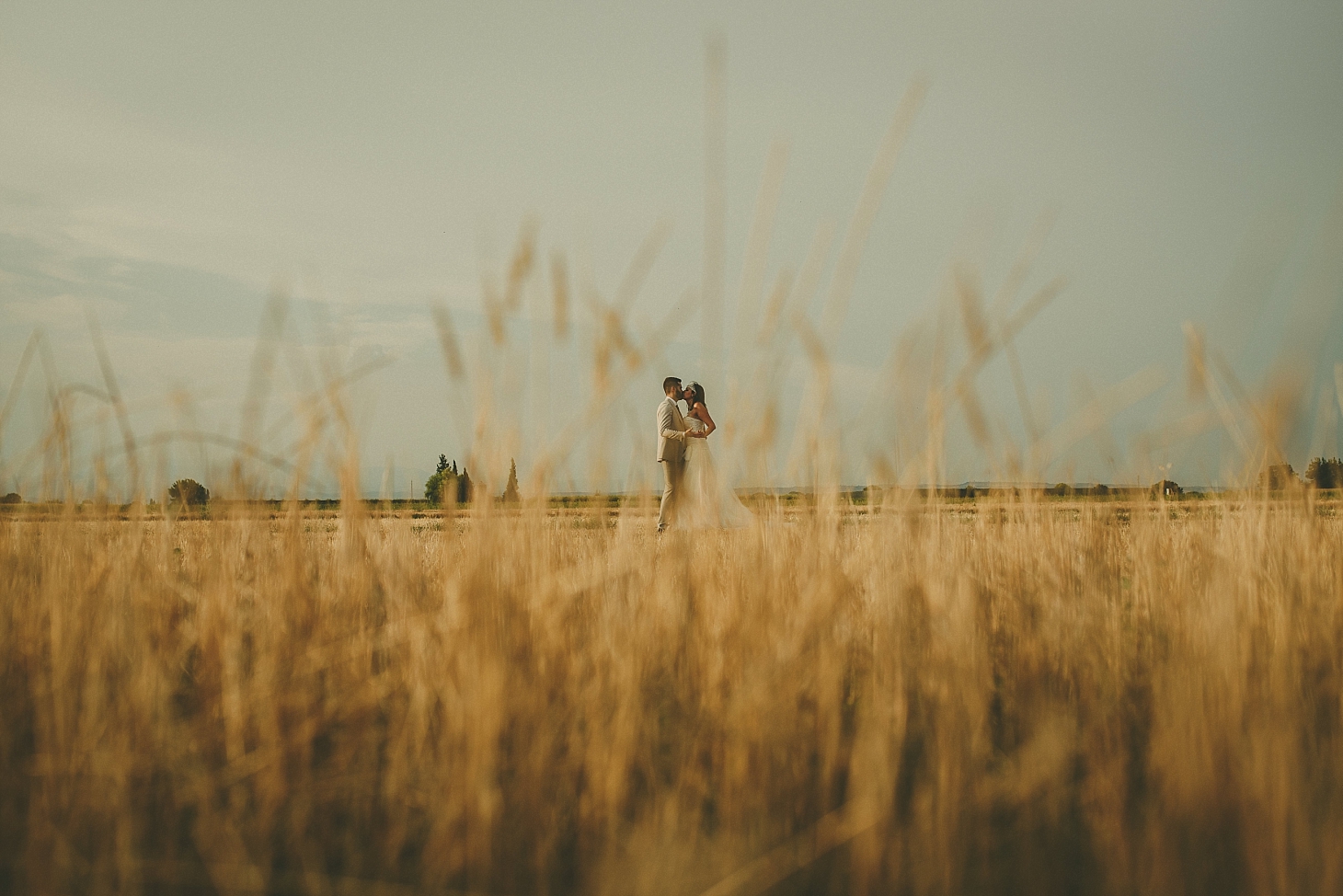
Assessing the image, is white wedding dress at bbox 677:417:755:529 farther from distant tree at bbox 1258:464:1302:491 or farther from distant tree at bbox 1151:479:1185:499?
distant tree at bbox 1151:479:1185:499

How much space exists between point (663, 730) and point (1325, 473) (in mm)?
2357

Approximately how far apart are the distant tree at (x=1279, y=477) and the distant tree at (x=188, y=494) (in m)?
2.90

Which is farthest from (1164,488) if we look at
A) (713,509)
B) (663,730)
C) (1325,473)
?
(663,730)

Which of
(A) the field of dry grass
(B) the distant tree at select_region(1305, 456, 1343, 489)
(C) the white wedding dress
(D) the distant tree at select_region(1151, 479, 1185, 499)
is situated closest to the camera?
(A) the field of dry grass

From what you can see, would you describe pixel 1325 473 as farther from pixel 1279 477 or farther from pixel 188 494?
pixel 188 494

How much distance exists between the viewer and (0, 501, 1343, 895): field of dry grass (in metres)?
0.99

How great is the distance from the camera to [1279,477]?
2230 millimetres

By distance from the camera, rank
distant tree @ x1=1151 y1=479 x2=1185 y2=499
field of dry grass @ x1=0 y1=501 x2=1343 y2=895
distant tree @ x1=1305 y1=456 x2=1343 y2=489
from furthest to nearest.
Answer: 1. distant tree @ x1=1151 y1=479 x2=1185 y2=499
2. distant tree @ x1=1305 y1=456 x2=1343 y2=489
3. field of dry grass @ x1=0 y1=501 x2=1343 y2=895

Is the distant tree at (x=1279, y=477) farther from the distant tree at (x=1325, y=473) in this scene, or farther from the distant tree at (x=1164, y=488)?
the distant tree at (x=1164, y=488)

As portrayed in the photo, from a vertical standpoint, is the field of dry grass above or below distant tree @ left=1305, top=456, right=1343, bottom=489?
below

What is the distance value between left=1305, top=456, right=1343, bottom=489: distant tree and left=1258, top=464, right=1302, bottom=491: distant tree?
0.06 metres

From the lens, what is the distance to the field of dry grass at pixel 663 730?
0.99 meters

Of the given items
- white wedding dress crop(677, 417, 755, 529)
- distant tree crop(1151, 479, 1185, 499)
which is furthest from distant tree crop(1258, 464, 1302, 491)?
white wedding dress crop(677, 417, 755, 529)

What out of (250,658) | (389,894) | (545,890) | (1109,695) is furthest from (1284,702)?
(250,658)
